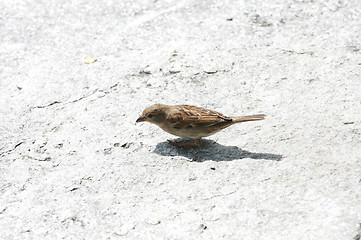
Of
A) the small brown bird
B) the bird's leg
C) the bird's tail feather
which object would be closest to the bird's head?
A: the small brown bird

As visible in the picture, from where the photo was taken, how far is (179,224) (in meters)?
3.99

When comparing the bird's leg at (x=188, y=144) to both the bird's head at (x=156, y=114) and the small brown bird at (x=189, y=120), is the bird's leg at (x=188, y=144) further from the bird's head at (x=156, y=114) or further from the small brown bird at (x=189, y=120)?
the bird's head at (x=156, y=114)

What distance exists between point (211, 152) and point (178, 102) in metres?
0.98

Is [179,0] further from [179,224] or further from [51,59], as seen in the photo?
[179,224]

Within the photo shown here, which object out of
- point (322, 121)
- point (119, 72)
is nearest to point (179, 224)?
point (322, 121)

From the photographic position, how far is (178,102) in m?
5.87

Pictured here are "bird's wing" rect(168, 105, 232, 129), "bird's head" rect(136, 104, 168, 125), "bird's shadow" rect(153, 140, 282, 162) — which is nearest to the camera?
"bird's shadow" rect(153, 140, 282, 162)

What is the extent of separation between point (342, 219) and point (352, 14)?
4.18 meters

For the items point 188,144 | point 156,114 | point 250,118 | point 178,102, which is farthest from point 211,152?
point 178,102

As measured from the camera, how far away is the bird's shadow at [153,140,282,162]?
16.0 ft

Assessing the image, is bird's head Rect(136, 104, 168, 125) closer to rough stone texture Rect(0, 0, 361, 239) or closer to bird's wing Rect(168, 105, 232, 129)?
bird's wing Rect(168, 105, 232, 129)

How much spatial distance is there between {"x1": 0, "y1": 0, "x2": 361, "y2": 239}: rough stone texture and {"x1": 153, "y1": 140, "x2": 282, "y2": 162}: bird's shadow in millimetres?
19

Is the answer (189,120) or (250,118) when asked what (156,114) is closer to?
(189,120)

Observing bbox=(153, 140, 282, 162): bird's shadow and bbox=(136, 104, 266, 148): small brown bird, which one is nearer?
bbox=(153, 140, 282, 162): bird's shadow
